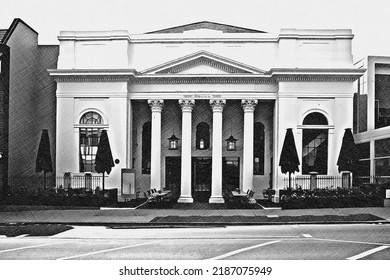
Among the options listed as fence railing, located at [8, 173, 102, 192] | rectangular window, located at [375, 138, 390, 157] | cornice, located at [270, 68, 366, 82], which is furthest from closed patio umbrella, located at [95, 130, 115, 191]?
rectangular window, located at [375, 138, 390, 157]

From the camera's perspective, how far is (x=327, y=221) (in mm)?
14211

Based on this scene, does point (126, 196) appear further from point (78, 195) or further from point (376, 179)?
point (376, 179)

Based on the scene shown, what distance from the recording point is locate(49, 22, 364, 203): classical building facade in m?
24.3

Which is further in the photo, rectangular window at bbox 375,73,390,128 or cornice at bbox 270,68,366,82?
cornice at bbox 270,68,366,82

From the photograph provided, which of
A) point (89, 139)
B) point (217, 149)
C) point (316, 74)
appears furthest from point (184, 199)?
point (316, 74)

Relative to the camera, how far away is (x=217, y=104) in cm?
2505

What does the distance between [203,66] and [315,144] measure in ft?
24.2

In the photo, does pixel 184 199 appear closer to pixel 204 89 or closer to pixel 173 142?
pixel 173 142

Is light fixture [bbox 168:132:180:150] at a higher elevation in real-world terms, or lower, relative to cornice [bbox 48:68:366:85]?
lower

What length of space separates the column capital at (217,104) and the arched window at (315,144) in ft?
15.0

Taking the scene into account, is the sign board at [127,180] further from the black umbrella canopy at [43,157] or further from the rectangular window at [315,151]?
the rectangular window at [315,151]

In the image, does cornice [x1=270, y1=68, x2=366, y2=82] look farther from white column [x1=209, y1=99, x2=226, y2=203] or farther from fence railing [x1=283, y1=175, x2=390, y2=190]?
fence railing [x1=283, y1=175, x2=390, y2=190]

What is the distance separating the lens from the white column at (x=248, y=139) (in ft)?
81.1

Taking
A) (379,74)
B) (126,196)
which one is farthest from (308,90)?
(126,196)
